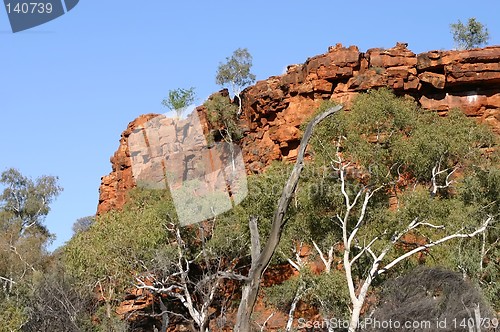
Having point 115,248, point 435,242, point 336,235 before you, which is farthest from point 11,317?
point 435,242

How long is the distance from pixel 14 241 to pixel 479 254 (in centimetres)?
2534

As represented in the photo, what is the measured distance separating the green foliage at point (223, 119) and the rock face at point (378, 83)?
218cm

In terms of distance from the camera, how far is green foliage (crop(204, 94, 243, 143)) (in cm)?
3747

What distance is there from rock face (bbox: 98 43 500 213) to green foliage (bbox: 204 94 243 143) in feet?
7.16

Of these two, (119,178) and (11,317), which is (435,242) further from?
(119,178)

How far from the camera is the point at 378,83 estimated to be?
3231 cm

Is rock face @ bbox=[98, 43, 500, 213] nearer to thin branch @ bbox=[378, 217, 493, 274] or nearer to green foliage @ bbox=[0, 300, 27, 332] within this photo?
thin branch @ bbox=[378, 217, 493, 274]

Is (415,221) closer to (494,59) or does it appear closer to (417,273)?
(417,273)

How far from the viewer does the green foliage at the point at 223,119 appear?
37.5 meters

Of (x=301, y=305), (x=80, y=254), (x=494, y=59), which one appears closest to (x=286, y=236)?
(x=301, y=305)

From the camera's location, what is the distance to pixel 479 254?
2303 centimetres

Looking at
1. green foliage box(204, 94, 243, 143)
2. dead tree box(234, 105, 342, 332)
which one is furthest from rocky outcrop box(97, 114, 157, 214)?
dead tree box(234, 105, 342, 332)

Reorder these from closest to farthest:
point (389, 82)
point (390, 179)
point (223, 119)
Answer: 1. point (390, 179)
2. point (389, 82)
3. point (223, 119)

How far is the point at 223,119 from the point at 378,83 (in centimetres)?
894
